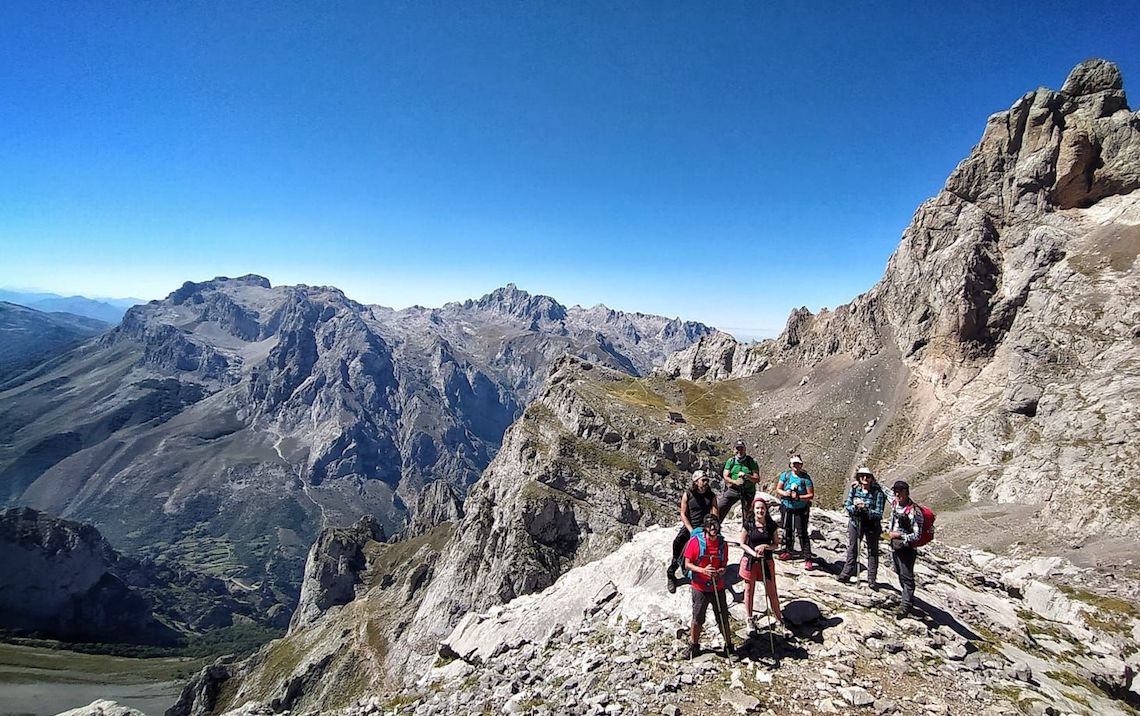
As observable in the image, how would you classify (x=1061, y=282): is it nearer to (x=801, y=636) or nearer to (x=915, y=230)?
(x=915, y=230)

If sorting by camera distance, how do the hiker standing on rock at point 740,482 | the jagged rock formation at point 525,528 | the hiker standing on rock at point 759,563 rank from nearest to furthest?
the hiker standing on rock at point 759,563, the hiker standing on rock at point 740,482, the jagged rock formation at point 525,528

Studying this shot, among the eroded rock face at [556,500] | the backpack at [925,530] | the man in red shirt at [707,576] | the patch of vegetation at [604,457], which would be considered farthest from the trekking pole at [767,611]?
Result: the patch of vegetation at [604,457]

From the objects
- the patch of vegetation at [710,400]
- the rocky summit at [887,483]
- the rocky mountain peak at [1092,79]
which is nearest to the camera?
the rocky summit at [887,483]

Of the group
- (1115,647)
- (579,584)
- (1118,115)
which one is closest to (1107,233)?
(1118,115)

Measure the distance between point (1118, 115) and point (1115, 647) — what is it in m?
139

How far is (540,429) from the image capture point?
12700cm

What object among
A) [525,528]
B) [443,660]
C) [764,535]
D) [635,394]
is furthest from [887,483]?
[764,535]

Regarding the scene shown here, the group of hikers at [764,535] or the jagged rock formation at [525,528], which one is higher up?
the group of hikers at [764,535]

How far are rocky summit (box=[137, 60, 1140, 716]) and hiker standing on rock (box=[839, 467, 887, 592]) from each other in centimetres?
84

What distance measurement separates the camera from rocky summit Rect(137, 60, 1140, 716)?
15.2m

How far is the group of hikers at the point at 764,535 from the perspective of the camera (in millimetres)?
15102

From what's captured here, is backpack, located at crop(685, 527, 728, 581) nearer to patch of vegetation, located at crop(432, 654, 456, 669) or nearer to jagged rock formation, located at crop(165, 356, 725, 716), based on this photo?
patch of vegetation, located at crop(432, 654, 456, 669)

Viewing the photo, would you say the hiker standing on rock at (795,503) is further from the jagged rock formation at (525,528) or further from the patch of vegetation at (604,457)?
the patch of vegetation at (604,457)

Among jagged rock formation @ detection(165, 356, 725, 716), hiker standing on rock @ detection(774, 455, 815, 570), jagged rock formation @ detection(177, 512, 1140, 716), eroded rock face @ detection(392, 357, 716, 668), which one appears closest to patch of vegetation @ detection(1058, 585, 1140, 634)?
jagged rock formation @ detection(177, 512, 1140, 716)
